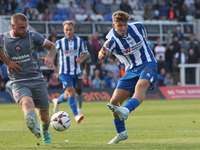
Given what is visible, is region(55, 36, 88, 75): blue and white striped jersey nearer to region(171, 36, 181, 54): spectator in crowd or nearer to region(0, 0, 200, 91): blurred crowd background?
region(0, 0, 200, 91): blurred crowd background

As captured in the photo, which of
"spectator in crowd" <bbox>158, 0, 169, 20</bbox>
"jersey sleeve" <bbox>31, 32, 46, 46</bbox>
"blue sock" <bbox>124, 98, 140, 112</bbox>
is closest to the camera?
"blue sock" <bbox>124, 98, 140, 112</bbox>

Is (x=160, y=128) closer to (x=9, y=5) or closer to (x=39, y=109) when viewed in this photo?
(x=39, y=109)

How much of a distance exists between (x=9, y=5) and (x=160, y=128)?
53.3 feet

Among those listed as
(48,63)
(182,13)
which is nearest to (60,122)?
(48,63)

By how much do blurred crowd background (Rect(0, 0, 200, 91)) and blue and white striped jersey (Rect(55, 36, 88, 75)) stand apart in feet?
28.4

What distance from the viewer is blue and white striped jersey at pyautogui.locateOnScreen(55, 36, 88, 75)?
42.4ft

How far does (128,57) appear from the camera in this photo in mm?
8148

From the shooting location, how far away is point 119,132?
8.04 m

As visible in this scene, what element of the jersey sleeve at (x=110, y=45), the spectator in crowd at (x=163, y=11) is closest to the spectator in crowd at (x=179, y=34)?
the spectator in crowd at (x=163, y=11)

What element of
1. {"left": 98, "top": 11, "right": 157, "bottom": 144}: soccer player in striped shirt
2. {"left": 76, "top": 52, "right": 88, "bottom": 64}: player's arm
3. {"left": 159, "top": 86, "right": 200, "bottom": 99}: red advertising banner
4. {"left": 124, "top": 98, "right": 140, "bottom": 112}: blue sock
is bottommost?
{"left": 159, "top": 86, "right": 200, "bottom": 99}: red advertising banner

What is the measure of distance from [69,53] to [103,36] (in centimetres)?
1233

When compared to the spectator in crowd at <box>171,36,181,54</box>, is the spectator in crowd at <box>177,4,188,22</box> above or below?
above

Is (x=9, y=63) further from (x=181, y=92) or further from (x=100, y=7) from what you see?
(x=100, y=7)

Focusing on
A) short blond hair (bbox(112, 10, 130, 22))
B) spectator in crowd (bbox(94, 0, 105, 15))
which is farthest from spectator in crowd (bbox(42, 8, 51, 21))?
short blond hair (bbox(112, 10, 130, 22))
